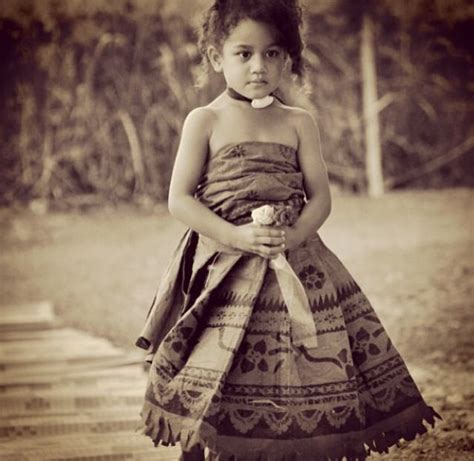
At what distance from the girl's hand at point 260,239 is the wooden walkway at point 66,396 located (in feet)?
2.75

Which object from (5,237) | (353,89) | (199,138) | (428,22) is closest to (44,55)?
(5,237)

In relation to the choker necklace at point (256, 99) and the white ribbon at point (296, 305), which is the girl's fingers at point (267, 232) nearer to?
the white ribbon at point (296, 305)

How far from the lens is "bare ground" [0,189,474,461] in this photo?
4.20m

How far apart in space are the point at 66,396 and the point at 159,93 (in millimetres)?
2766

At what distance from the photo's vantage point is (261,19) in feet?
6.04

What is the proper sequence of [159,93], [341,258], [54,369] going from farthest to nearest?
[159,93]
[341,258]
[54,369]

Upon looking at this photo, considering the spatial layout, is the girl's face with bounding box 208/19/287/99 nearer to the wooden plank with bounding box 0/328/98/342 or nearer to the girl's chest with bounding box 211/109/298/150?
the girl's chest with bounding box 211/109/298/150

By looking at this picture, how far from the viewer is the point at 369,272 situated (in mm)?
4945

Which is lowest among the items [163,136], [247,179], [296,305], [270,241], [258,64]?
[296,305]

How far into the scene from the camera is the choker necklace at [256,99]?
189 centimetres

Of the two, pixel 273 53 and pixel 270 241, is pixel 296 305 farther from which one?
pixel 273 53

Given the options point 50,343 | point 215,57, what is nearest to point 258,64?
point 215,57

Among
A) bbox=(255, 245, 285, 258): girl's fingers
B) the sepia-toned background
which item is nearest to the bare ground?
the sepia-toned background

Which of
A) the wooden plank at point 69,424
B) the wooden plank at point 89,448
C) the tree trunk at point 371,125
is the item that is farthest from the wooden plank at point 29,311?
the tree trunk at point 371,125
